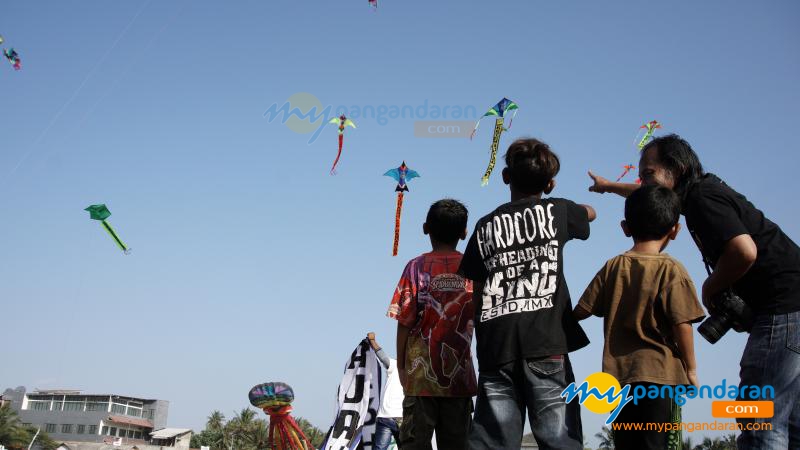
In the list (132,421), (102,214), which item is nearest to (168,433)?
(132,421)

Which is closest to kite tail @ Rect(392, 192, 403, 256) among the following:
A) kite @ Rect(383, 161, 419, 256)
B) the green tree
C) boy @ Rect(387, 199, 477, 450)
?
kite @ Rect(383, 161, 419, 256)

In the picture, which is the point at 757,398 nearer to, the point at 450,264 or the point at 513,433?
the point at 513,433

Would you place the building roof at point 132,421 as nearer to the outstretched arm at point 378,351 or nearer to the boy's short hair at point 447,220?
the outstretched arm at point 378,351

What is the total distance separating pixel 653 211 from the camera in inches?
124

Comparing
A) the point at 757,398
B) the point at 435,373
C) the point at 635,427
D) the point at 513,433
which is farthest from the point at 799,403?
the point at 435,373

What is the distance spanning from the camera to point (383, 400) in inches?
311

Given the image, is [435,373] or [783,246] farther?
[435,373]

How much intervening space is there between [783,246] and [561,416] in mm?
1283

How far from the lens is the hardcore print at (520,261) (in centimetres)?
317

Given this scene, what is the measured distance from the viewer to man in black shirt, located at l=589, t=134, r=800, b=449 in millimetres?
2744

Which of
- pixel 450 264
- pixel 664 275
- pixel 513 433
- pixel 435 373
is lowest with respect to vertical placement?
pixel 513 433

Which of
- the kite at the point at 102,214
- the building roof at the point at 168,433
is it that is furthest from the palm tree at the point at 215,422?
the kite at the point at 102,214

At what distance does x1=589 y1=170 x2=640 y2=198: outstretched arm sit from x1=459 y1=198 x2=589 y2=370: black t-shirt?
286 millimetres

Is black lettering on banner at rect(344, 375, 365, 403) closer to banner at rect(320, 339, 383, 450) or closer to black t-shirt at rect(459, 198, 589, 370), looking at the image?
banner at rect(320, 339, 383, 450)
